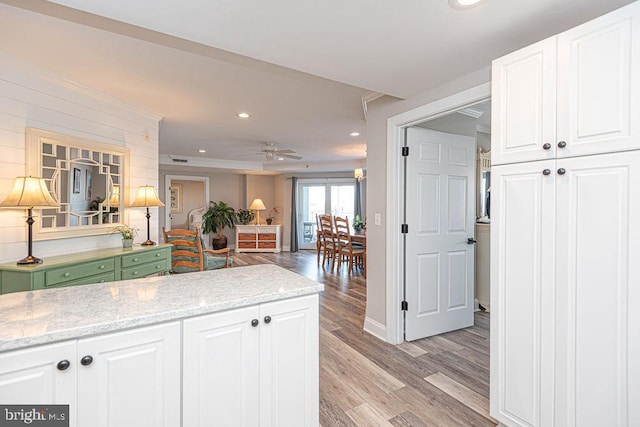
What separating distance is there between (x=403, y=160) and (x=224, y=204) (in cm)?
648

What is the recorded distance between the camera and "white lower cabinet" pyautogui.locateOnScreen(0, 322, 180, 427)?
0.94 metres

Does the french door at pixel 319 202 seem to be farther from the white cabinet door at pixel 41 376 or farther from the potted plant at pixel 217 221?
the white cabinet door at pixel 41 376

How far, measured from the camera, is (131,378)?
110cm

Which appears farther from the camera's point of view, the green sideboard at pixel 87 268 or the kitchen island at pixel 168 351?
the green sideboard at pixel 87 268

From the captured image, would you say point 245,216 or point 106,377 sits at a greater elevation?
point 245,216

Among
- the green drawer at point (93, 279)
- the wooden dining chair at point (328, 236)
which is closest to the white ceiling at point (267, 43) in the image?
the green drawer at point (93, 279)

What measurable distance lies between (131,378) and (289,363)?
63 cm

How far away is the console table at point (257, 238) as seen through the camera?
28.0 feet

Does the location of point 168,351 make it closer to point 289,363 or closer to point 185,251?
point 289,363

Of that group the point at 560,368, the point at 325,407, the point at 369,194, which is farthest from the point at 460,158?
the point at 325,407

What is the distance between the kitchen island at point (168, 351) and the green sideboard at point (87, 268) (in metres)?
1.20

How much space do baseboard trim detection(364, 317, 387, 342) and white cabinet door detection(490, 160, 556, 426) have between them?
1271 millimetres

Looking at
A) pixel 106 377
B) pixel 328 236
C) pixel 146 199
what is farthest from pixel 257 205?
pixel 106 377

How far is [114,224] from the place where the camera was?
3367mm
